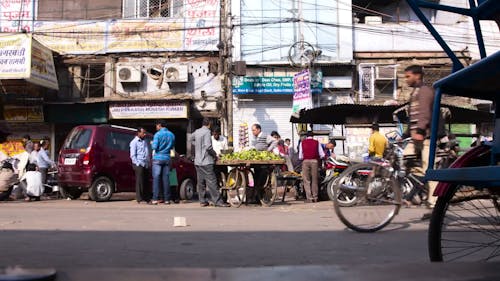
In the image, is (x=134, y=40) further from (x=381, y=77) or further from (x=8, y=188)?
(x=381, y=77)

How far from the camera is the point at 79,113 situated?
1753 cm

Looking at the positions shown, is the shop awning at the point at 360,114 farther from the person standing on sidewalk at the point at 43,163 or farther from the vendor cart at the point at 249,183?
the person standing on sidewalk at the point at 43,163

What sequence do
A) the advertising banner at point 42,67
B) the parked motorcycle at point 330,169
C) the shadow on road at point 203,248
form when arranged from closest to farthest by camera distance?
the shadow on road at point 203,248, the parked motorcycle at point 330,169, the advertising banner at point 42,67

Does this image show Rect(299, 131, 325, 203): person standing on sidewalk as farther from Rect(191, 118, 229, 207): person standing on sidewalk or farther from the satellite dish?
the satellite dish

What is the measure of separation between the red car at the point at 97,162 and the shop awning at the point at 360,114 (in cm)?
391

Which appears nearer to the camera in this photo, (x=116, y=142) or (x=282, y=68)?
(x=116, y=142)

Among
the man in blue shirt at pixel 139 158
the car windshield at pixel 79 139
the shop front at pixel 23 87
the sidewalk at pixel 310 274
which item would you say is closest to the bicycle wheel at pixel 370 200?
the sidewalk at pixel 310 274

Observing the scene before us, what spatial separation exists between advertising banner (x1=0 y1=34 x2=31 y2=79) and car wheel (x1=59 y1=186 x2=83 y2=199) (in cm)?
477

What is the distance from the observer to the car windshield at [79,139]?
11.3m

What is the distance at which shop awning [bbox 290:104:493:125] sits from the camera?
12164 millimetres

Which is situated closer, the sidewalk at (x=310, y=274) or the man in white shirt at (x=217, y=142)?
the sidewalk at (x=310, y=274)

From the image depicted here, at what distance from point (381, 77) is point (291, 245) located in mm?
13636

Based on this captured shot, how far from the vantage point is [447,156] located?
543cm

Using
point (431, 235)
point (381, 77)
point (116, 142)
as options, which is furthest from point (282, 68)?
point (431, 235)
